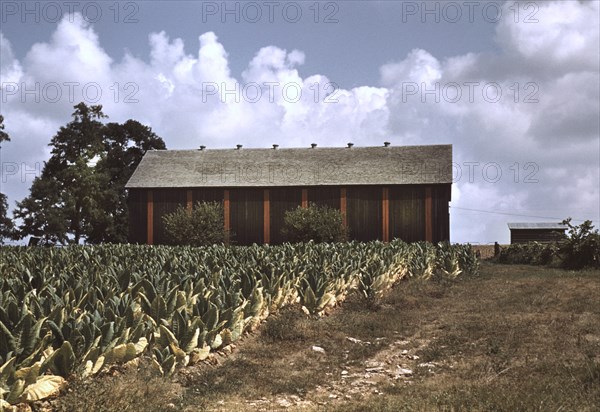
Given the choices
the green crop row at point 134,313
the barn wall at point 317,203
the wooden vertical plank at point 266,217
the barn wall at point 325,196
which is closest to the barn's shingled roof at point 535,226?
the barn wall at point 317,203

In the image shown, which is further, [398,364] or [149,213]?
[149,213]

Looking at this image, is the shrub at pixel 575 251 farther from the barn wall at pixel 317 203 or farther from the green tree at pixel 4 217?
the green tree at pixel 4 217

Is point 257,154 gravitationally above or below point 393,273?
above

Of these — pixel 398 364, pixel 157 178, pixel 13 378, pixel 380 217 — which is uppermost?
pixel 157 178

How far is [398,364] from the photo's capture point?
10.2m

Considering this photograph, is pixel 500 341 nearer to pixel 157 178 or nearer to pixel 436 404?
pixel 436 404

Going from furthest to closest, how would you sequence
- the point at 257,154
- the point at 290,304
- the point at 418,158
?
1. the point at 257,154
2. the point at 418,158
3. the point at 290,304

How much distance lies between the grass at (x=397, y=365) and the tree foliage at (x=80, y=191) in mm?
36505

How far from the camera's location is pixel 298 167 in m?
42.7

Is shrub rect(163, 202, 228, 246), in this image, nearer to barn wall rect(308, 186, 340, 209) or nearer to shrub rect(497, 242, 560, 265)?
barn wall rect(308, 186, 340, 209)

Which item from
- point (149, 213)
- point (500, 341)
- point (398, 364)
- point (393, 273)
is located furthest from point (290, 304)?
point (149, 213)

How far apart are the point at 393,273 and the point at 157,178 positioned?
88.6 ft

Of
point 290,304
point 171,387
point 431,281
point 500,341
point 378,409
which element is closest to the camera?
point 378,409

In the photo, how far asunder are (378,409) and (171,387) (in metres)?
2.67
